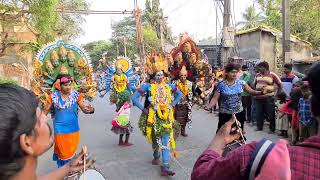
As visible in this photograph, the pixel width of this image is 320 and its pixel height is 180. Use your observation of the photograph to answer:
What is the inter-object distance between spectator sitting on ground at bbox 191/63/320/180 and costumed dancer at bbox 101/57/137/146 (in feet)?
22.8

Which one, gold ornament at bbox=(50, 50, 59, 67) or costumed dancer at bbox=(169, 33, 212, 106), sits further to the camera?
costumed dancer at bbox=(169, 33, 212, 106)

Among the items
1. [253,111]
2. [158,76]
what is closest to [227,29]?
[253,111]

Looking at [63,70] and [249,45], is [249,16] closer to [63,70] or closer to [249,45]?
[249,45]

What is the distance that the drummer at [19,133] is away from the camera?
1.55m

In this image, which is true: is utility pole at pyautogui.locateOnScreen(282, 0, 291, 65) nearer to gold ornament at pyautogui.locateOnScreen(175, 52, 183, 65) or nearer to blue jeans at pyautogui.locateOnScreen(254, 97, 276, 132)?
blue jeans at pyautogui.locateOnScreen(254, 97, 276, 132)

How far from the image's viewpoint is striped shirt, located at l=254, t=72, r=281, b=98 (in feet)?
29.1

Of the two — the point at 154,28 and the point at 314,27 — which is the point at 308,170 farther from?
the point at 154,28

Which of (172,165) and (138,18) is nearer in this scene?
(172,165)

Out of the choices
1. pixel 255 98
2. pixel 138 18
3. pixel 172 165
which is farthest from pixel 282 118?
pixel 138 18

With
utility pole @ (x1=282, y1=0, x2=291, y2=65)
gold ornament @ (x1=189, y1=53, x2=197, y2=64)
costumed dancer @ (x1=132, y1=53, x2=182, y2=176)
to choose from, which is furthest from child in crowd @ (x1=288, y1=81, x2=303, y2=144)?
utility pole @ (x1=282, y1=0, x2=291, y2=65)

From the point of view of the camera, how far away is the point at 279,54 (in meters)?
19.9

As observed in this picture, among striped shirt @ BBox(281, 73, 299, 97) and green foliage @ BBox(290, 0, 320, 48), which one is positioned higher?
green foliage @ BBox(290, 0, 320, 48)

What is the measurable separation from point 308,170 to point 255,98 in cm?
817

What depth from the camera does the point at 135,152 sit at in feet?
26.2
